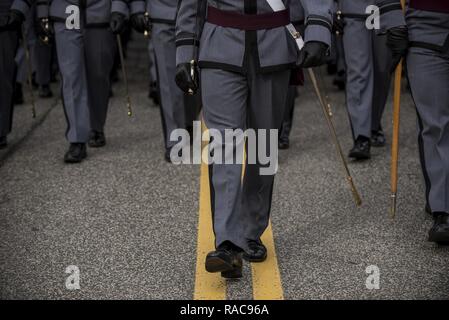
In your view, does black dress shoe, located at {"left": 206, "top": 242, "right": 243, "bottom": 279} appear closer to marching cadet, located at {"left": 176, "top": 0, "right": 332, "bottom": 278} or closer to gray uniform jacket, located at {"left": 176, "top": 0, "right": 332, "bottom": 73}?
marching cadet, located at {"left": 176, "top": 0, "right": 332, "bottom": 278}

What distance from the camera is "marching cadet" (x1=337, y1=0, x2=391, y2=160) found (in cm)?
689

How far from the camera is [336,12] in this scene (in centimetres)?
704

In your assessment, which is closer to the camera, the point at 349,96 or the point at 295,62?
the point at 295,62

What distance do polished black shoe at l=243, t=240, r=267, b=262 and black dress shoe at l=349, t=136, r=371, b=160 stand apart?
231 cm

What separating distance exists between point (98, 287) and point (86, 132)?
10.1 feet

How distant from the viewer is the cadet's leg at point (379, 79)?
7.05m

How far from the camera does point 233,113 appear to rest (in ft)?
14.2

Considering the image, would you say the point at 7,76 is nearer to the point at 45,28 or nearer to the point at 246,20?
the point at 45,28

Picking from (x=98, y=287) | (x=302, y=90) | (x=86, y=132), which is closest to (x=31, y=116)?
(x=86, y=132)

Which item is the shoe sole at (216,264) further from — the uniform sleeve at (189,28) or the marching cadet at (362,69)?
the marching cadet at (362,69)

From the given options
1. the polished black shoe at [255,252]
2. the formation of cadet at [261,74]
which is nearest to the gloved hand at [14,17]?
the formation of cadet at [261,74]

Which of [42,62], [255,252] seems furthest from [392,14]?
[42,62]

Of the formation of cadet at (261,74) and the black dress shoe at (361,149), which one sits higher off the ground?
the formation of cadet at (261,74)
